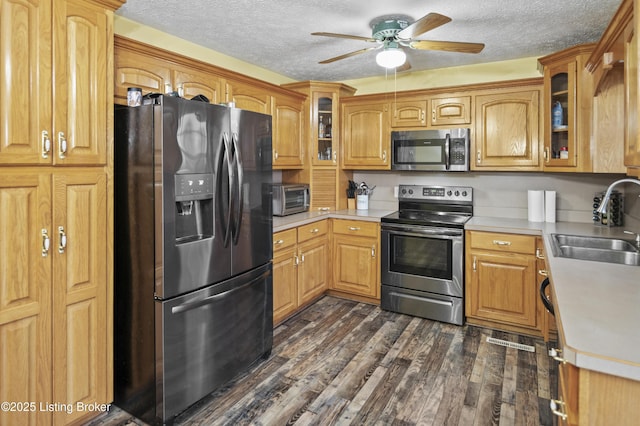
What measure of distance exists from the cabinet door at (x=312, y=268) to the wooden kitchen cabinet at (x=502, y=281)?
1359 millimetres

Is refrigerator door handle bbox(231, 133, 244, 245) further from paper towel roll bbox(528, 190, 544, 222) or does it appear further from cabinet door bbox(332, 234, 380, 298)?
paper towel roll bbox(528, 190, 544, 222)

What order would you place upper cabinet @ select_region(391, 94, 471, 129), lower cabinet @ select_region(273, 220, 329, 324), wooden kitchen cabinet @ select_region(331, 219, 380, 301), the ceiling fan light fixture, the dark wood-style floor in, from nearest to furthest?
the dark wood-style floor < the ceiling fan light fixture < lower cabinet @ select_region(273, 220, 329, 324) < upper cabinet @ select_region(391, 94, 471, 129) < wooden kitchen cabinet @ select_region(331, 219, 380, 301)

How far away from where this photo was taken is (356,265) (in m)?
3.88

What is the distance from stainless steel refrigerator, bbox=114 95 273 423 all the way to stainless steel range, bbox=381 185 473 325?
1.68 metres

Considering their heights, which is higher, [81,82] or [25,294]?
[81,82]

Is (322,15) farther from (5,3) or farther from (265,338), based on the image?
(265,338)

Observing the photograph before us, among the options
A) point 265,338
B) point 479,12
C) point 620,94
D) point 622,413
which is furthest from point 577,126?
point 265,338

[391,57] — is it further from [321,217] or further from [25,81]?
[25,81]

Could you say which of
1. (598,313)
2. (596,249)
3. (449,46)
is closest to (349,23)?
(449,46)

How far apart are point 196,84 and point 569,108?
2831mm

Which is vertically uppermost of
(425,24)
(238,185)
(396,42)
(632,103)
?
(396,42)

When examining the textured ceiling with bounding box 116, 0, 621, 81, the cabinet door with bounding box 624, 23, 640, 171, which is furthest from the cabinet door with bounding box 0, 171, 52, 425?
the cabinet door with bounding box 624, 23, 640, 171

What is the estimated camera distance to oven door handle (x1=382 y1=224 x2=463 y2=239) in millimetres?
3344

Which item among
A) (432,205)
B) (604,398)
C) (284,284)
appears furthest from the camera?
(432,205)
